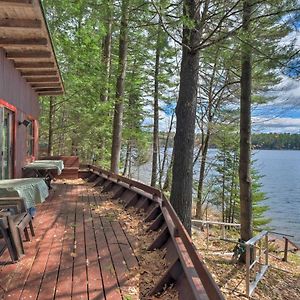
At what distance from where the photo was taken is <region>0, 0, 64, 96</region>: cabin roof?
4.53 m

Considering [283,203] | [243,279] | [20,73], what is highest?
[20,73]

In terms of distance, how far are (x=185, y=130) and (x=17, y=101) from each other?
14.4 ft

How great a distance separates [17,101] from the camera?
791cm

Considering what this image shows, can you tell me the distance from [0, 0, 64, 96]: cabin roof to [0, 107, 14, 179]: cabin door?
1.23 meters

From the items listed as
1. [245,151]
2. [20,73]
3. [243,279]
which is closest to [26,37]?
[20,73]

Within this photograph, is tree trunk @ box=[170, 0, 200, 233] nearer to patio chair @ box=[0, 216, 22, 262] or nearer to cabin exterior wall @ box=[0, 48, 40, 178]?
patio chair @ box=[0, 216, 22, 262]

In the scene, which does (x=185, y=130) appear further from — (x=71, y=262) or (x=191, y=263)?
(x=191, y=263)

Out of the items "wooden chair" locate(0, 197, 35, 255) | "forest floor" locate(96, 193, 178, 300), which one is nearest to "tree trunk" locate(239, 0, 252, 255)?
"forest floor" locate(96, 193, 178, 300)

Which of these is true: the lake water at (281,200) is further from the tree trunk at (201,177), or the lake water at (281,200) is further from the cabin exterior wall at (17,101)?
the cabin exterior wall at (17,101)

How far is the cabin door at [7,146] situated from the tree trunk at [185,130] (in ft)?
11.4

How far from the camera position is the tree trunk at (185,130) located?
5.77m

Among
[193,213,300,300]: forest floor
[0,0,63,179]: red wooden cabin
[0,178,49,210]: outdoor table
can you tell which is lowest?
[193,213,300,300]: forest floor

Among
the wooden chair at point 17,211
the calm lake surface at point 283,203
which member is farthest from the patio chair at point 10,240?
the calm lake surface at point 283,203

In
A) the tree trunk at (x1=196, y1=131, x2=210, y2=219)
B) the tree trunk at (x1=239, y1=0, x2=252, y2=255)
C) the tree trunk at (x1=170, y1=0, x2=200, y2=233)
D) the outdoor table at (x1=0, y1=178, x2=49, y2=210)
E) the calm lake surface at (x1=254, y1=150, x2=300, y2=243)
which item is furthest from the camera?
the calm lake surface at (x1=254, y1=150, x2=300, y2=243)
